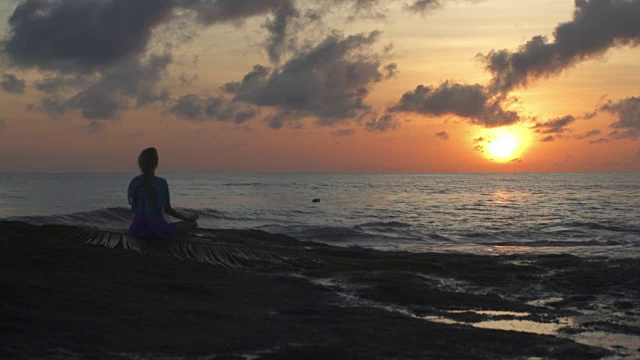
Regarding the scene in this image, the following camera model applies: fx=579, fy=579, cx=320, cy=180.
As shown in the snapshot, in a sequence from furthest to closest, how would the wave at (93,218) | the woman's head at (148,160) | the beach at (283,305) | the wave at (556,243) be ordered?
the wave at (93,218) → the wave at (556,243) → the woman's head at (148,160) → the beach at (283,305)

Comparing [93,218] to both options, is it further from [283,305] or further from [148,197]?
[283,305]

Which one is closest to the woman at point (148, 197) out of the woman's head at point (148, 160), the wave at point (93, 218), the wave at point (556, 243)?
the woman's head at point (148, 160)

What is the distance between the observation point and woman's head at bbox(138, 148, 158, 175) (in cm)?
1059

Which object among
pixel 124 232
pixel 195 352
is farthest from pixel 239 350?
pixel 124 232

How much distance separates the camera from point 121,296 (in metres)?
7.55

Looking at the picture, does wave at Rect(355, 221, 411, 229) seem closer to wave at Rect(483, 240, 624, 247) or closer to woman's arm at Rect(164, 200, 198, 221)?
wave at Rect(483, 240, 624, 247)

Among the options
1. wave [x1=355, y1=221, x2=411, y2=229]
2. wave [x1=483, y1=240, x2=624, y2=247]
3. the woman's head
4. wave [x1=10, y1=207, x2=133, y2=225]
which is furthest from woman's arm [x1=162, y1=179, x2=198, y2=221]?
wave [x1=355, y1=221, x2=411, y2=229]

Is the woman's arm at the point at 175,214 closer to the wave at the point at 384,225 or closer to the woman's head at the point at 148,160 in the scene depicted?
the woman's head at the point at 148,160

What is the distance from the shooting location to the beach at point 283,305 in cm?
601

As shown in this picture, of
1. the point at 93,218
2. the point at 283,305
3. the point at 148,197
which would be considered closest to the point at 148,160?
the point at 148,197

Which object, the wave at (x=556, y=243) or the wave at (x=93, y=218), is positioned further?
the wave at (x=93, y=218)

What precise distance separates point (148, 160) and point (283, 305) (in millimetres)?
4152

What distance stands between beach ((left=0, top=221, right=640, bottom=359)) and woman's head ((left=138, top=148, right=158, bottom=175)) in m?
1.46

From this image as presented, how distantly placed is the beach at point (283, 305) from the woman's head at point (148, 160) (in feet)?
4.80
